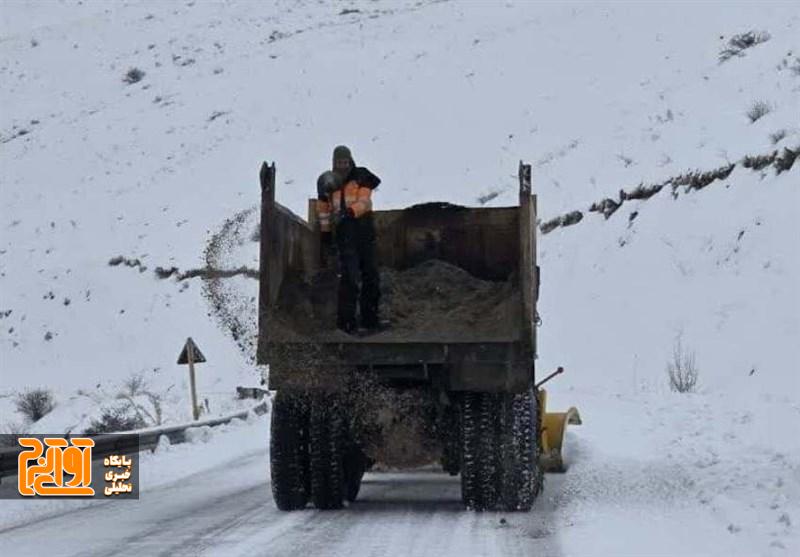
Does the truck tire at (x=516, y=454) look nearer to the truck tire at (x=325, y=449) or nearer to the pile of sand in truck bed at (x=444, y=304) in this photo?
the pile of sand in truck bed at (x=444, y=304)

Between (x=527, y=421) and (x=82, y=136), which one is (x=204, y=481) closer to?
(x=527, y=421)

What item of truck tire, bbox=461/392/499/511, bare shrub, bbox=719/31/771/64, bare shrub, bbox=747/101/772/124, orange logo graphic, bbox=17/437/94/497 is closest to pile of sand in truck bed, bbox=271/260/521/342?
truck tire, bbox=461/392/499/511

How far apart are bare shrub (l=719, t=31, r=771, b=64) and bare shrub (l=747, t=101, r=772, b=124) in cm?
787

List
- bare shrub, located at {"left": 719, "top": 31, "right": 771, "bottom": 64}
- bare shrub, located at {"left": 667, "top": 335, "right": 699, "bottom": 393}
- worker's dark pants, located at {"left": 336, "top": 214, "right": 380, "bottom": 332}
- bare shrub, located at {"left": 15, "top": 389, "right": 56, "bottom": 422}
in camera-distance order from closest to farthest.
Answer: worker's dark pants, located at {"left": 336, "top": 214, "right": 380, "bottom": 332} < bare shrub, located at {"left": 667, "top": 335, "right": 699, "bottom": 393} < bare shrub, located at {"left": 15, "top": 389, "right": 56, "bottom": 422} < bare shrub, located at {"left": 719, "top": 31, "right": 771, "bottom": 64}

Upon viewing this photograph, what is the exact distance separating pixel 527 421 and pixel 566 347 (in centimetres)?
1265

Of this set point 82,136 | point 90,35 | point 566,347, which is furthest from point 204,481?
point 90,35

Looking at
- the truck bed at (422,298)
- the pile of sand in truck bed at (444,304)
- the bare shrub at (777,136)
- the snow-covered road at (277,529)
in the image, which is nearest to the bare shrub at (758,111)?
the bare shrub at (777,136)

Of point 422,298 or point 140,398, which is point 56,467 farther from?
point 140,398

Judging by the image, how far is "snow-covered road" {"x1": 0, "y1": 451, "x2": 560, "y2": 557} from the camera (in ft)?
24.4

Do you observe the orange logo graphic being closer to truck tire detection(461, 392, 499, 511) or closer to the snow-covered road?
the snow-covered road

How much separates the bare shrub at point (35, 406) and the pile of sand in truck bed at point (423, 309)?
13.8 meters

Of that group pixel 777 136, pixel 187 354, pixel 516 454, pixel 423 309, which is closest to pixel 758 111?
pixel 777 136

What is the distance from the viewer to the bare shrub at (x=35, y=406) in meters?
22.0

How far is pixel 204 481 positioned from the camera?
11.9 m
